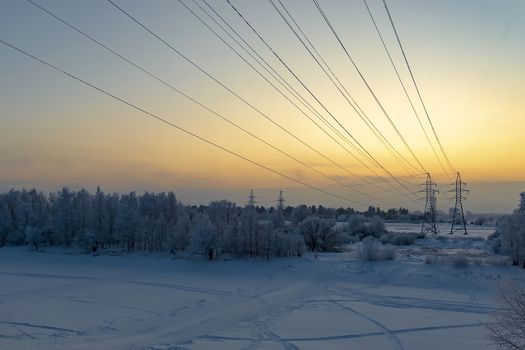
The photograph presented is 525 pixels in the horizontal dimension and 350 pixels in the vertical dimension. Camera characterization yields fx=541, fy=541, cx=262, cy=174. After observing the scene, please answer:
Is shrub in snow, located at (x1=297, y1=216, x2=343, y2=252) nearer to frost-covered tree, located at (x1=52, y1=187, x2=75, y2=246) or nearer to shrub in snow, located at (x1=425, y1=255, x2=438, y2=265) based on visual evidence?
shrub in snow, located at (x1=425, y1=255, x2=438, y2=265)

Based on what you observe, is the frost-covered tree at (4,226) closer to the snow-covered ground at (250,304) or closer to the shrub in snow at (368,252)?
the snow-covered ground at (250,304)

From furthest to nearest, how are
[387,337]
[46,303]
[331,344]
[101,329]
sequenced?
[46,303] < [101,329] < [387,337] < [331,344]

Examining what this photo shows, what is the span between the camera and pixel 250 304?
4009 centimetres

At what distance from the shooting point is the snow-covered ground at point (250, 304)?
26.7 m

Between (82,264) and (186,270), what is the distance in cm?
1740

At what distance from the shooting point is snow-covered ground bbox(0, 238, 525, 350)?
2669cm

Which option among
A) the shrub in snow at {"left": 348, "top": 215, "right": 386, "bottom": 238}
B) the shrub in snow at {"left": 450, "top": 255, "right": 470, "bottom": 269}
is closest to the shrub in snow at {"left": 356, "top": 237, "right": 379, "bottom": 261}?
the shrub in snow at {"left": 450, "top": 255, "right": 470, "bottom": 269}

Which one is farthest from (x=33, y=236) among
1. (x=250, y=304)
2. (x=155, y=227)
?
(x=250, y=304)

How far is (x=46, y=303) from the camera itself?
3931 cm

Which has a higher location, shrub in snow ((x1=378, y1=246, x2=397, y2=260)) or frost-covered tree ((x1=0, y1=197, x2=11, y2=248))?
frost-covered tree ((x1=0, y1=197, x2=11, y2=248))

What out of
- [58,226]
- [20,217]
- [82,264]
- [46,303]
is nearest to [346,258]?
[82,264]

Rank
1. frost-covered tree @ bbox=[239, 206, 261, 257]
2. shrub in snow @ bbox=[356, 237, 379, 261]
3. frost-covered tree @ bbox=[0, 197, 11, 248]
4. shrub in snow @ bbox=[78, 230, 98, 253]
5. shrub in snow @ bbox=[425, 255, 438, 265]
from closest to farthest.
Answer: shrub in snow @ bbox=[425, 255, 438, 265]
shrub in snow @ bbox=[356, 237, 379, 261]
frost-covered tree @ bbox=[239, 206, 261, 257]
shrub in snow @ bbox=[78, 230, 98, 253]
frost-covered tree @ bbox=[0, 197, 11, 248]

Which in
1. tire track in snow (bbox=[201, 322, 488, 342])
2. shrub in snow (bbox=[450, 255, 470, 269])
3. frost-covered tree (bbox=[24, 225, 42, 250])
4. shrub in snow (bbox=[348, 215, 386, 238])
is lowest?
tire track in snow (bbox=[201, 322, 488, 342])

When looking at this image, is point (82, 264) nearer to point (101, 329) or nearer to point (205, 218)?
point (205, 218)
